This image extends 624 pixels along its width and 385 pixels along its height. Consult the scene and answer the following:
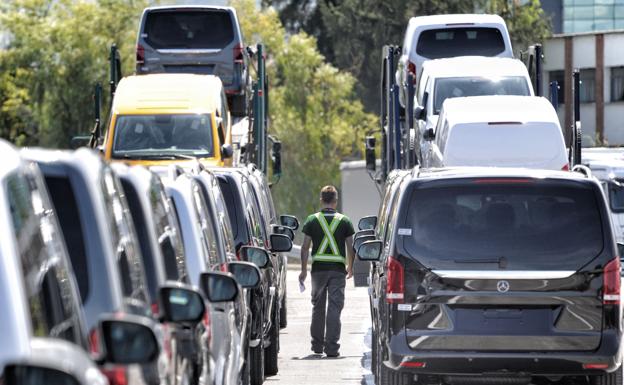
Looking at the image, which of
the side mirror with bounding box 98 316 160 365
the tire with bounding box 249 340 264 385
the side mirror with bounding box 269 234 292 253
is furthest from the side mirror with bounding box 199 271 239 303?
the side mirror with bounding box 269 234 292 253

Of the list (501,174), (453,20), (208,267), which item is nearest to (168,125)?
(453,20)

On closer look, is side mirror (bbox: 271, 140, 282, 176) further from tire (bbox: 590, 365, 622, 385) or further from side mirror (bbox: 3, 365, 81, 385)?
side mirror (bbox: 3, 365, 81, 385)

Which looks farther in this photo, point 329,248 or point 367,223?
point 367,223

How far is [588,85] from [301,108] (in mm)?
12140

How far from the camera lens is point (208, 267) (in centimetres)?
893

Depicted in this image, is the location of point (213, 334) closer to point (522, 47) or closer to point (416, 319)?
point (416, 319)

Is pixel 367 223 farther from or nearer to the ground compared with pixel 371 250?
nearer to the ground

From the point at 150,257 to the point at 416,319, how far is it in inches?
158

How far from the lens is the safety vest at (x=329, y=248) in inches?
698

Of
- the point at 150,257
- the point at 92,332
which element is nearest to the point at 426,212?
the point at 150,257

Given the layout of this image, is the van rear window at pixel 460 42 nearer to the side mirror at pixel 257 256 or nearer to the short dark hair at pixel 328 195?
the short dark hair at pixel 328 195

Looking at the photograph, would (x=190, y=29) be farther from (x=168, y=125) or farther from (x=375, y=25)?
(x=375, y=25)

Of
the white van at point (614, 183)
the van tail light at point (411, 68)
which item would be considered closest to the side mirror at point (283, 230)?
the van tail light at point (411, 68)

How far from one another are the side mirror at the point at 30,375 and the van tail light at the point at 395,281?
21.3 ft
